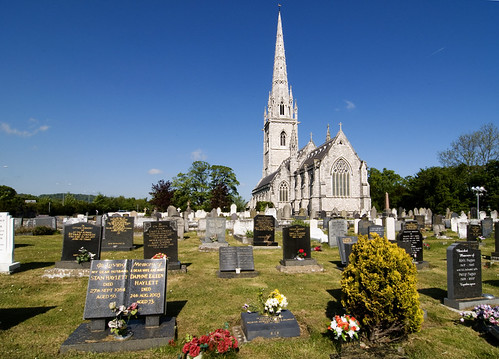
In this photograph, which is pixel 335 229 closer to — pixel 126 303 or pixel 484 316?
pixel 484 316

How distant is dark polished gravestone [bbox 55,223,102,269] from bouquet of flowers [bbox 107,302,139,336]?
552 centimetres

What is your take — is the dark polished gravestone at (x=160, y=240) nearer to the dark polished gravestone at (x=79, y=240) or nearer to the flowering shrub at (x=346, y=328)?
the dark polished gravestone at (x=79, y=240)

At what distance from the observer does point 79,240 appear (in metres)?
9.69

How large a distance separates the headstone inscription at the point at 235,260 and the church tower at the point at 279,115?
51.2m

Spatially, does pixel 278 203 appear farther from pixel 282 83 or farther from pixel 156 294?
pixel 156 294

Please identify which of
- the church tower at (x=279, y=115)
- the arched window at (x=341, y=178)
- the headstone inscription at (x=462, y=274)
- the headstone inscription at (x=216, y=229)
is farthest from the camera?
the church tower at (x=279, y=115)

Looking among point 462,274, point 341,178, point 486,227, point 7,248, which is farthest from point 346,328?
point 341,178

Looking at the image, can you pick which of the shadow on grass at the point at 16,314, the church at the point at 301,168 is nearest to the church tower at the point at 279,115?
the church at the point at 301,168

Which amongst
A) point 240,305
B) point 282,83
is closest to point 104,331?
point 240,305

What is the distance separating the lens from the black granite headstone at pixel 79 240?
959 centimetres

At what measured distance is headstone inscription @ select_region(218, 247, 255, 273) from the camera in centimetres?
918

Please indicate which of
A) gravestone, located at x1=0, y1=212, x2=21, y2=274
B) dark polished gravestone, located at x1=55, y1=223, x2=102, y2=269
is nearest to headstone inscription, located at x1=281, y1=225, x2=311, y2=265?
dark polished gravestone, located at x1=55, y1=223, x2=102, y2=269

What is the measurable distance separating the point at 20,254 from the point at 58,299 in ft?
23.8

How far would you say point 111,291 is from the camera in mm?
4949
